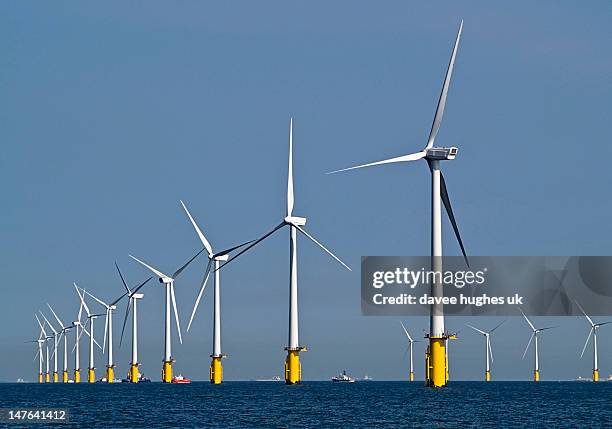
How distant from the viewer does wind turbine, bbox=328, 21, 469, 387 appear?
488ft

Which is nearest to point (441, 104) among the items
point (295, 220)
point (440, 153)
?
point (440, 153)

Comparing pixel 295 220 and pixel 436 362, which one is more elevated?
pixel 295 220

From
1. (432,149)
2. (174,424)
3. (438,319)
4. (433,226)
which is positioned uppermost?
(432,149)

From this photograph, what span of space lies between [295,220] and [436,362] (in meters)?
50.0

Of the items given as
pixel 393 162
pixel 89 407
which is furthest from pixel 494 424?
pixel 89 407

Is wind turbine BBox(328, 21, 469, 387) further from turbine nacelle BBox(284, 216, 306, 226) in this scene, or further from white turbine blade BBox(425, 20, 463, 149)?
turbine nacelle BBox(284, 216, 306, 226)

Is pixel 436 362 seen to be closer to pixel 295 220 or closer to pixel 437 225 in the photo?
pixel 437 225

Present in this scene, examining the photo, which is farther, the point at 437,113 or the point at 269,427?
the point at 437,113

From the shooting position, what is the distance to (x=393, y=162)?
157m

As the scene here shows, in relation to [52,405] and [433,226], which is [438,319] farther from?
[52,405]

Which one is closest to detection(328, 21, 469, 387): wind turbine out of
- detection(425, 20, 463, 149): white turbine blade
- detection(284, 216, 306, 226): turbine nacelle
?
detection(425, 20, 463, 149): white turbine blade

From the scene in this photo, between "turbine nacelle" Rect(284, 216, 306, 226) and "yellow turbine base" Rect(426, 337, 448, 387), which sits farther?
"turbine nacelle" Rect(284, 216, 306, 226)

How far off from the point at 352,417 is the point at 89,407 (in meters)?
47.1

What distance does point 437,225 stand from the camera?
15062cm
